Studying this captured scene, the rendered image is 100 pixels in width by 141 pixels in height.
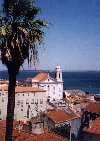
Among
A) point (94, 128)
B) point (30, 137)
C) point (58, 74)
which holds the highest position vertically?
point (58, 74)

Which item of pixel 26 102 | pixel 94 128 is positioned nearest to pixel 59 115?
pixel 94 128

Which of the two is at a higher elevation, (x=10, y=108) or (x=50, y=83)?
(x=50, y=83)

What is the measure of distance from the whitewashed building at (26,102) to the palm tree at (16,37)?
65.6m

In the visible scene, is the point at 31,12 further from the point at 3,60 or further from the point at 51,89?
the point at 51,89

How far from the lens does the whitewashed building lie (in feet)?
266

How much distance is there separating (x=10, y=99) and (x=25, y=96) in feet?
238

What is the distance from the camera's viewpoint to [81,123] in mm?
68750

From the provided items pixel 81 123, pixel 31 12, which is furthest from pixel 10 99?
pixel 81 123

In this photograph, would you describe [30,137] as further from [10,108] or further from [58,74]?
[58,74]

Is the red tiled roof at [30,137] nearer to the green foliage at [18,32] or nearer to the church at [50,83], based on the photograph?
the green foliage at [18,32]

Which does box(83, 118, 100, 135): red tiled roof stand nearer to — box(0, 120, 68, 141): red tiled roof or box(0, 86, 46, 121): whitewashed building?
box(0, 120, 68, 141): red tiled roof

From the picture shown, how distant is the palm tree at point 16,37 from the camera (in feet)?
48.1

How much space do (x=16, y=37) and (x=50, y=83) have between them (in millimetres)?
95570

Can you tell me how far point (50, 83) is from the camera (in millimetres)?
110188
